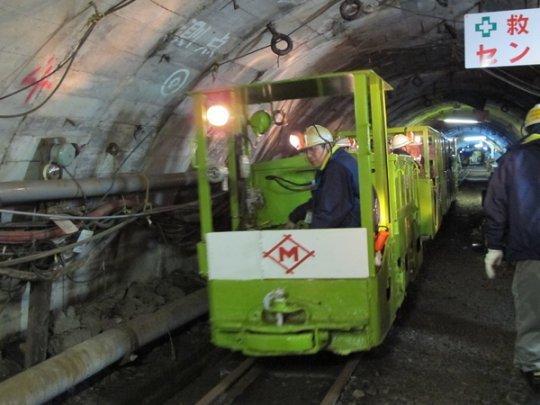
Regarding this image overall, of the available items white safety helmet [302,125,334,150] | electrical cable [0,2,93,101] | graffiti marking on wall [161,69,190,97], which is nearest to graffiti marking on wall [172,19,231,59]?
graffiti marking on wall [161,69,190,97]

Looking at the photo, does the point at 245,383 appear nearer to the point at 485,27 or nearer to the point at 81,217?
the point at 81,217

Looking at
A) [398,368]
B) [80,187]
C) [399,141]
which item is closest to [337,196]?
[398,368]

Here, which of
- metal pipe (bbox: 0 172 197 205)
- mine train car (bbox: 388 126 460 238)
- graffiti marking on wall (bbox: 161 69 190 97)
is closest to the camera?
metal pipe (bbox: 0 172 197 205)

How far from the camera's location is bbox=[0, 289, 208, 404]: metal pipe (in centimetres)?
404

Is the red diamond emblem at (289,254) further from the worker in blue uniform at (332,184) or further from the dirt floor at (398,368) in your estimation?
the dirt floor at (398,368)

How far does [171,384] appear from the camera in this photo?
17.1ft

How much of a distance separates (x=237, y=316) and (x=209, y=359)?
135 cm

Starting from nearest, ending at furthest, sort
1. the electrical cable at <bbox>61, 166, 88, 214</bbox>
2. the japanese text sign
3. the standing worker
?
the standing worker
the electrical cable at <bbox>61, 166, 88, 214</bbox>
the japanese text sign

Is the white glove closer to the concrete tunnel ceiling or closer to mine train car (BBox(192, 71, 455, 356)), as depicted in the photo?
mine train car (BBox(192, 71, 455, 356))

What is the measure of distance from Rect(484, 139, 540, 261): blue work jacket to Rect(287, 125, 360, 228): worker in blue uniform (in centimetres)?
111

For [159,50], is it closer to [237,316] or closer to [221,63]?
[221,63]

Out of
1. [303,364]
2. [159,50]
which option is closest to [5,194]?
[159,50]

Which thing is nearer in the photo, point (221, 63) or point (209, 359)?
point (209, 359)

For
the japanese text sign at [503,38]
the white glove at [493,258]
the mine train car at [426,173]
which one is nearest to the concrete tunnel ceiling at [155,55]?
the japanese text sign at [503,38]
